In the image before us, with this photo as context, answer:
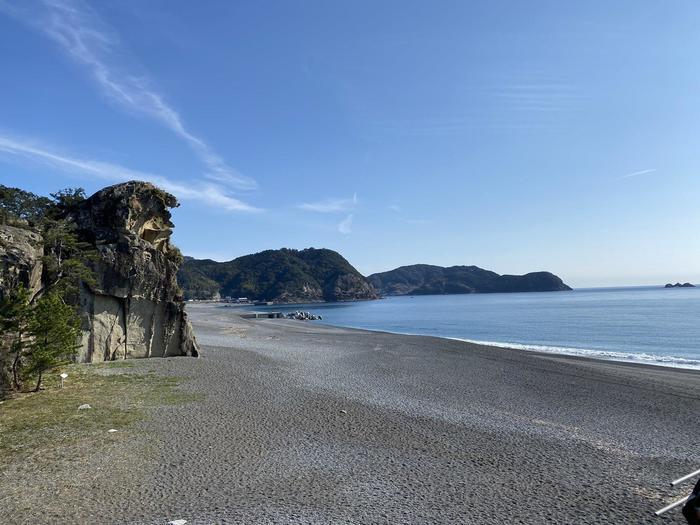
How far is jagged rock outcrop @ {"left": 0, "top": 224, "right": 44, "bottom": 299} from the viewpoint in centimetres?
1435

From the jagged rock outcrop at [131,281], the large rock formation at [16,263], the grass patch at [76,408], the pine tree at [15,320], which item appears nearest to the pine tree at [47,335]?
the pine tree at [15,320]

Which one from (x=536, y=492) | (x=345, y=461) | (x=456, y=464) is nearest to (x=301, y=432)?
(x=345, y=461)

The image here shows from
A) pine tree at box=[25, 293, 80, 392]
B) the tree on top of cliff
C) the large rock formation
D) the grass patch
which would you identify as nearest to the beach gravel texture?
the grass patch

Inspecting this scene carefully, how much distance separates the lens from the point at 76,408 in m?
A: 13.0

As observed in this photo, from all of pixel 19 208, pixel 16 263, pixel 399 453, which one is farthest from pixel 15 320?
pixel 399 453

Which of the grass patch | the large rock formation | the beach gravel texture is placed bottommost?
the beach gravel texture

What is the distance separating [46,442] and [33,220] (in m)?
13.2

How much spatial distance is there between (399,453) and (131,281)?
18.1m

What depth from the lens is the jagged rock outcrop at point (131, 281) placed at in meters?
22.0

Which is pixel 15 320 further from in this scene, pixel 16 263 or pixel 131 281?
pixel 131 281

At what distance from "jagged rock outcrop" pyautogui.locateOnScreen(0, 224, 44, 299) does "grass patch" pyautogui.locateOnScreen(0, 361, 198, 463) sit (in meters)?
3.67

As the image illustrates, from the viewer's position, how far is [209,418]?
12812 mm

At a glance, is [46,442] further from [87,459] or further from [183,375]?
[183,375]

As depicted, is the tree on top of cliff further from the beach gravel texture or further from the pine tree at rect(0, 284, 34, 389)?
the beach gravel texture
